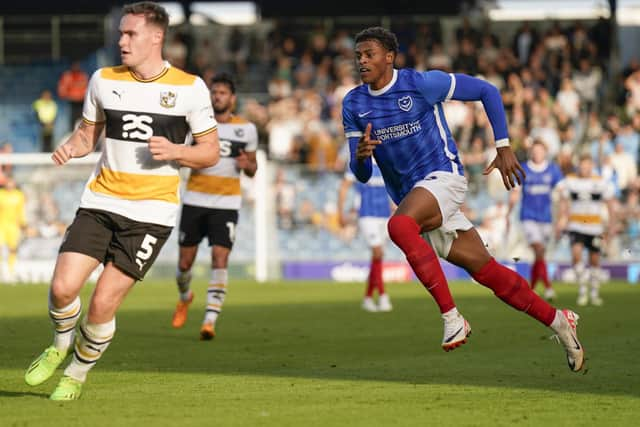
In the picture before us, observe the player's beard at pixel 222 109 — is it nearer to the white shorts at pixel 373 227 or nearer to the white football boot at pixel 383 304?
the white football boot at pixel 383 304

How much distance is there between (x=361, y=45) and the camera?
9258mm

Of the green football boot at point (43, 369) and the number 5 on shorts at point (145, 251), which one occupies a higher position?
the number 5 on shorts at point (145, 251)

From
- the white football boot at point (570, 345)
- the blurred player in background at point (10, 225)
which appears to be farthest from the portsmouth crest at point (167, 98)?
the blurred player in background at point (10, 225)

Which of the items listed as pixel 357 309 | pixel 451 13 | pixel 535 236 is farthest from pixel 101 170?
pixel 451 13

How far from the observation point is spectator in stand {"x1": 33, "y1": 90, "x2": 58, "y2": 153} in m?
29.4

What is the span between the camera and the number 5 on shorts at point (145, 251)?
7.74 meters

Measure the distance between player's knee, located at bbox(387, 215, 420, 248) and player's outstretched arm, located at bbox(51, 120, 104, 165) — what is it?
203 cm

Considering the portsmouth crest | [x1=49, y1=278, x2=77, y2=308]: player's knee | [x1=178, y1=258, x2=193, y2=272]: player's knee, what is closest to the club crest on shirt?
the portsmouth crest

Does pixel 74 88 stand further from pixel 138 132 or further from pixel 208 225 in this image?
pixel 138 132

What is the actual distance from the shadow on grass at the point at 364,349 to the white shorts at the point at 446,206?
943mm

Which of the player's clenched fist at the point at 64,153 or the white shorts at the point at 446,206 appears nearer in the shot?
the player's clenched fist at the point at 64,153

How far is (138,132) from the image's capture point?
7.75 metres

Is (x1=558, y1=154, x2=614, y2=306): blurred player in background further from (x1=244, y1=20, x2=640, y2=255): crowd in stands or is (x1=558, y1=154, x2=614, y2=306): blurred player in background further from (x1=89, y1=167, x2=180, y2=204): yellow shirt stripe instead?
(x1=89, y1=167, x2=180, y2=204): yellow shirt stripe

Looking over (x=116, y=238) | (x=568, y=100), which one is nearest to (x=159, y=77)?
(x=116, y=238)
